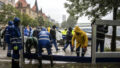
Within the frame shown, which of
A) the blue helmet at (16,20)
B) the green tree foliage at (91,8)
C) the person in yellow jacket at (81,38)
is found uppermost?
the green tree foliage at (91,8)

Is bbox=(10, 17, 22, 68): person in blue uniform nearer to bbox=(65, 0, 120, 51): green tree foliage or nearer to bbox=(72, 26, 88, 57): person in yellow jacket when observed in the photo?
bbox=(72, 26, 88, 57): person in yellow jacket

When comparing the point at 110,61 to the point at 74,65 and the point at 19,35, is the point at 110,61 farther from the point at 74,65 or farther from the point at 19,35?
the point at 19,35

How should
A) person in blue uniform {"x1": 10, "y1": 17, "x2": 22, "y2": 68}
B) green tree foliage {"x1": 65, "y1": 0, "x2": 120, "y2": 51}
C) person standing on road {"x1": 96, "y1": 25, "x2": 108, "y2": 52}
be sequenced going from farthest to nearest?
green tree foliage {"x1": 65, "y1": 0, "x2": 120, "y2": 51}, person standing on road {"x1": 96, "y1": 25, "x2": 108, "y2": 52}, person in blue uniform {"x1": 10, "y1": 17, "x2": 22, "y2": 68}

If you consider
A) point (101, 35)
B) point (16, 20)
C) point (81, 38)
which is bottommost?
point (81, 38)

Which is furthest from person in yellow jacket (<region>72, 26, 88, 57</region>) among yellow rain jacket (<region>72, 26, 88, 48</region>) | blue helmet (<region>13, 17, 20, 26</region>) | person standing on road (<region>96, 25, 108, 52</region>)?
blue helmet (<region>13, 17, 20, 26</region>)

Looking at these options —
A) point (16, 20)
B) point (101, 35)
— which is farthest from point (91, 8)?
point (16, 20)

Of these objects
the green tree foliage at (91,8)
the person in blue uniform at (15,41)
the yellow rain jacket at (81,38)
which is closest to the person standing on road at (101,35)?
the yellow rain jacket at (81,38)

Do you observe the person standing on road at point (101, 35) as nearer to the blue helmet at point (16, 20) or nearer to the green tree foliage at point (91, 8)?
the green tree foliage at point (91, 8)

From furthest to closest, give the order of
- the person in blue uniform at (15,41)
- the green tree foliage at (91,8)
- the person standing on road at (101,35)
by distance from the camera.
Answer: the green tree foliage at (91,8), the person standing on road at (101,35), the person in blue uniform at (15,41)

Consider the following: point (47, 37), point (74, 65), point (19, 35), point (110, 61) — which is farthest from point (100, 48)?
point (19, 35)

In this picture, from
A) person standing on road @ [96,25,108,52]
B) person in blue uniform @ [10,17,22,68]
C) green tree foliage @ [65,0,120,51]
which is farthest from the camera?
green tree foliage @ [65,0,120,51]

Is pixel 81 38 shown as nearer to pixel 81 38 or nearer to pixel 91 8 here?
pixel 81 38

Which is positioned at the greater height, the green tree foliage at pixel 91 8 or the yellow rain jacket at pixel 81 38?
the green tree foliage at pixel 91 8

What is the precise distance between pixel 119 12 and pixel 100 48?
3589 mm
